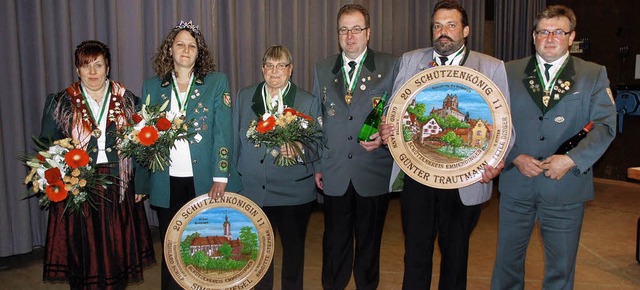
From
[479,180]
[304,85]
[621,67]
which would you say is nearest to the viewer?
[479,180]

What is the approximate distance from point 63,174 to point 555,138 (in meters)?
2.39

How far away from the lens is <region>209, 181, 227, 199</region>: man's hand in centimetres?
314

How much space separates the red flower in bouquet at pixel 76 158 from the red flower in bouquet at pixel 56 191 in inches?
4.0

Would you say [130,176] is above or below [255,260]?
above

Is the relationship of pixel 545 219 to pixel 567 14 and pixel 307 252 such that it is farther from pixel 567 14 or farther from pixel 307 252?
pixel 307 252

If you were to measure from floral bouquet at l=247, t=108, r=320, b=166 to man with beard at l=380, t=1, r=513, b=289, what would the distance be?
40 cm

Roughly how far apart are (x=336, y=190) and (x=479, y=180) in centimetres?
80

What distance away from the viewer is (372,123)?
3330mm

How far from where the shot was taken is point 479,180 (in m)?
2.99

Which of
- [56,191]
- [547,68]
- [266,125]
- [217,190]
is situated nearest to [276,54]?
[266,125]

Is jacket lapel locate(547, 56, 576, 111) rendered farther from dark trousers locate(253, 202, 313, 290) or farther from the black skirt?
the black skirt

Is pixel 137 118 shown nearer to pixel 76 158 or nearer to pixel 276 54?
pixel 76 158

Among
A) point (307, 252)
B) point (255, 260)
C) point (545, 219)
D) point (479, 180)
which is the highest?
point (479, 180)

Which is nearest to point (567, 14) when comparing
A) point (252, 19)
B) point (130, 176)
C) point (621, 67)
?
point (130, 176)
